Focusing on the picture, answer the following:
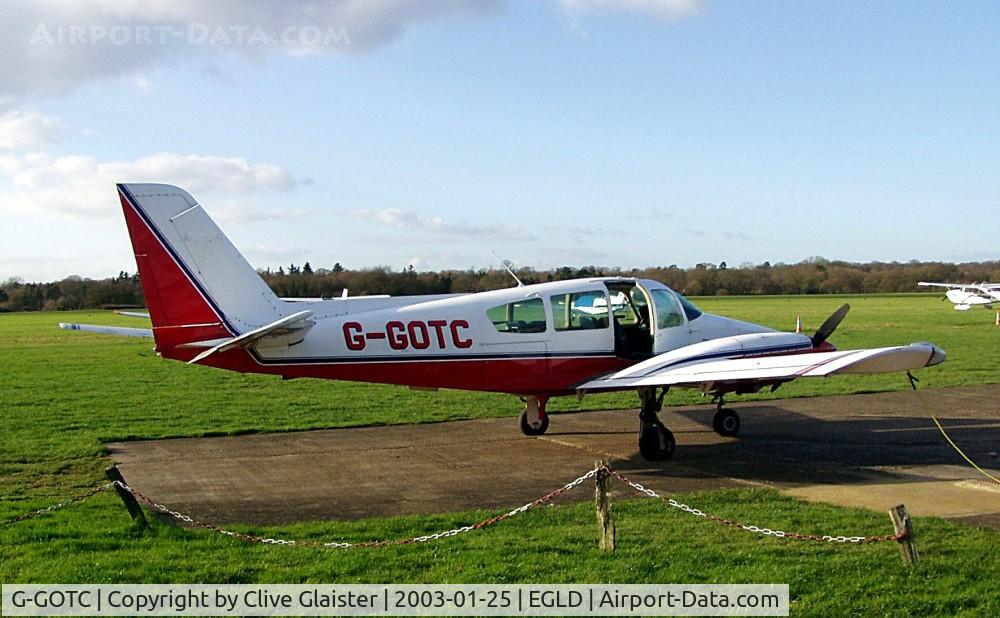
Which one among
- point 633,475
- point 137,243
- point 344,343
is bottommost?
point 633,475

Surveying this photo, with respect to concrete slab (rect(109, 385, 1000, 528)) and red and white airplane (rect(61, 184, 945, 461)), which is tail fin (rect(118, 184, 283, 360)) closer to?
red and white airplane (rect(61, 184, 945, 461))

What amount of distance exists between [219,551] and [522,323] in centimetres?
649

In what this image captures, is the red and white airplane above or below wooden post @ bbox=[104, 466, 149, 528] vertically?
above

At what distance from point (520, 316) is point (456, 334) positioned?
103 centimetres

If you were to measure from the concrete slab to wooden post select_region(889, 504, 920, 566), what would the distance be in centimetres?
207

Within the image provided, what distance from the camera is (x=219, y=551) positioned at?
25.6 ft

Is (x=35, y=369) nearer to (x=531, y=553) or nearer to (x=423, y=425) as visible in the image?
(x=423, y=425)

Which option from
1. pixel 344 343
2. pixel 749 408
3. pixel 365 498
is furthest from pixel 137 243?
pixel 749 408

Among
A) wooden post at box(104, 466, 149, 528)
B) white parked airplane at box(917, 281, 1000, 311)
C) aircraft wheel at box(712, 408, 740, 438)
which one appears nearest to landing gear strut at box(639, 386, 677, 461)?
aircraft wheel at box(712, 408, 740, 438)

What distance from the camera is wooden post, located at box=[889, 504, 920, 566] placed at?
23.2 ft

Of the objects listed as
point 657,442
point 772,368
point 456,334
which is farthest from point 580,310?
point 772,368

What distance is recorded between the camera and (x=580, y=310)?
536 inches

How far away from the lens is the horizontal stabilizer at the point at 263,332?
11.7 m

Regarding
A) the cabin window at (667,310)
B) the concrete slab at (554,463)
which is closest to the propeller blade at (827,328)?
the concrete slab at (554,463)
